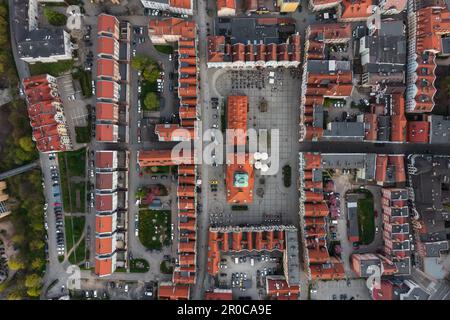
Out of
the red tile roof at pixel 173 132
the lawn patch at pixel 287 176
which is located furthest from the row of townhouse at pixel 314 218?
the red tile roof at pixel 173 132

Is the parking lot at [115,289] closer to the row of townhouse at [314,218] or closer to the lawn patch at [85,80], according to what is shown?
the row of townhouse at [314,218]

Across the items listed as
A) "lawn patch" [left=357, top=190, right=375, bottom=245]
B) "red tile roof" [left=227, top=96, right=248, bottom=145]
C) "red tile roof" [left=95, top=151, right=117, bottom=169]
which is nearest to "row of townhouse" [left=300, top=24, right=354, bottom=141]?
"red tile roof" [left=227, top=96, right=248, bottom=145]

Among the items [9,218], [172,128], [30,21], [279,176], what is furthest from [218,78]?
[9,218]

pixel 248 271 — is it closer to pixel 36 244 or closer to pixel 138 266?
pixel 138 266

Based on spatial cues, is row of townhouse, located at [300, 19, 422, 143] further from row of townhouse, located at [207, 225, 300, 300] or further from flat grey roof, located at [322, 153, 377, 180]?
row of townhouse, located at [207, 225, 300, 300]

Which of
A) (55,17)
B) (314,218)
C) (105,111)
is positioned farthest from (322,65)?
(55,17)
